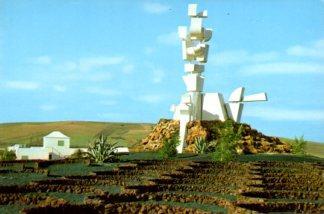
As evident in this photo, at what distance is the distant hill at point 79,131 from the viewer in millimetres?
88356

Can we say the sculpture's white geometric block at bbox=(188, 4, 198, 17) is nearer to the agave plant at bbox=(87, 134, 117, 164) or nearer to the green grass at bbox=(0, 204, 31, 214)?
the agave plant at bbox=(87, 134, 117, 164)

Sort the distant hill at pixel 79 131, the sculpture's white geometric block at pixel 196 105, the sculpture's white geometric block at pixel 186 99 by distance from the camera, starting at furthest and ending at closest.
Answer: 1. the distant hill at pixel 79 131
2. the sculpture's white geometric block at pixel 196 105
3. the sculpture's white geometric block at pixel 186 99

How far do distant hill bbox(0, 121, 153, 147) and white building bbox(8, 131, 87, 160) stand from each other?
34.0 m

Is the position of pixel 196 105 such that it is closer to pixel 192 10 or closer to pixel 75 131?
pixel 192 10

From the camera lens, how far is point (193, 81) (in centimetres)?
4206

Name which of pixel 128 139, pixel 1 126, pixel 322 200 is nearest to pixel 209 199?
pixel 322 200

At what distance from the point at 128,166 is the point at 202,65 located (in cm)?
1623

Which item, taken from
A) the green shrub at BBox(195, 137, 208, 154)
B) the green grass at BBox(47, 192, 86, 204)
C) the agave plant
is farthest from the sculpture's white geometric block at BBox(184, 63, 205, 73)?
the green grass at BBox(47, 192, 86, 204)

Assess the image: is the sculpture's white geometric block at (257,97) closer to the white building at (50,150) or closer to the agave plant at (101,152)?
the white building at (50,150)

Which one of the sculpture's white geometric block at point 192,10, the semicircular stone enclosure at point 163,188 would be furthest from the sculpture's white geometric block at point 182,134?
the semicircular stone enclosure at point 163,188

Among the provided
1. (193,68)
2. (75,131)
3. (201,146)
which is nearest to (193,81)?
(193,68)

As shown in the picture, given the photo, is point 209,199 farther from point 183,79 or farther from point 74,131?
point 74,131

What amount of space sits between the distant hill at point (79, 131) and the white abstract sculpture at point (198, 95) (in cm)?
4036

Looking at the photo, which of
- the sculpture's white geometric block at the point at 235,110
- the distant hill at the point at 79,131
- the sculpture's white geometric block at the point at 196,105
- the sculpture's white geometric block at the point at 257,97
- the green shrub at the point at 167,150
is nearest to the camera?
the green shrub at the point at 167,150
